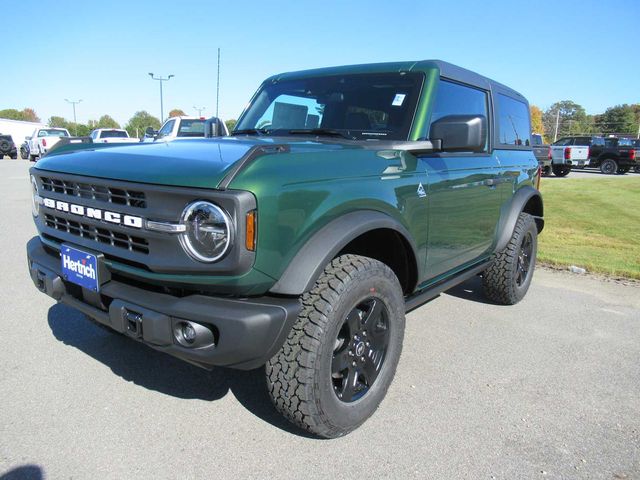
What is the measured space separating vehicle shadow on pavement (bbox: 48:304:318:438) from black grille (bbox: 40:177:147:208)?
2.72 ft

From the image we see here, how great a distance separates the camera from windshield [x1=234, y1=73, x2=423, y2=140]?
10.2 ft

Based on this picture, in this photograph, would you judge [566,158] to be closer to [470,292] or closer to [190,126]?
[190,126]

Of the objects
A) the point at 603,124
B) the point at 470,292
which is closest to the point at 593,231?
the point at 470,292

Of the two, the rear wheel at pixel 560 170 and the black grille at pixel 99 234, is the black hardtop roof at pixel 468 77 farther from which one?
the rear wheel at pixel 560 170

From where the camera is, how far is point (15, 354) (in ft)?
10.6

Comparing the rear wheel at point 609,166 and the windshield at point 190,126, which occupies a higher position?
the windshield at point 190,126

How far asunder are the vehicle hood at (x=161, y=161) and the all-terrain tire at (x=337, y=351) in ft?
2.24

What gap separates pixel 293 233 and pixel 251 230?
214 mm

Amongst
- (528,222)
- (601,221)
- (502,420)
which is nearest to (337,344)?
(502,420)

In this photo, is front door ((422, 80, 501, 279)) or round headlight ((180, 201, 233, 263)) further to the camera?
front door ((422, 80, 501, 279))

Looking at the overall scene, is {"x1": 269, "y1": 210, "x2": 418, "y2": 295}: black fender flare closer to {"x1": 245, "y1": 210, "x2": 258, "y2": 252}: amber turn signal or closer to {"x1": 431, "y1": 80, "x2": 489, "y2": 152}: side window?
{"x1": 245, "y1": 210, "x2": 258, "y2": 252}: amber turn signal

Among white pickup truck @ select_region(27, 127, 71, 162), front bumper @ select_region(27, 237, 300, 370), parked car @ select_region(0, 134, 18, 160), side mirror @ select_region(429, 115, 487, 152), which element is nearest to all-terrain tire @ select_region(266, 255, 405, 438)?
front bumper @ select_region(27, 237, 300, 370)

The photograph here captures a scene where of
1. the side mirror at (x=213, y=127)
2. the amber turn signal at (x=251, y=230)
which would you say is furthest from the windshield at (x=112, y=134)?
the amber turn signal at (x=251, y=230)

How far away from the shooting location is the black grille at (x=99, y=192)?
216cm
